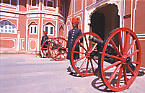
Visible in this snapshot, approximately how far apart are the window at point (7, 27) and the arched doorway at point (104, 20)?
7.95 metres

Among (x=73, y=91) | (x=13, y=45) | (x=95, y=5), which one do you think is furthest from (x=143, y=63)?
(x=13, y=45)

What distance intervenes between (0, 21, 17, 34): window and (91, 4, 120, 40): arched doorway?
7.95 meters

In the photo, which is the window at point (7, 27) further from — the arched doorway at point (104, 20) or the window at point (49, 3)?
the arched doorway at point (104, 20)

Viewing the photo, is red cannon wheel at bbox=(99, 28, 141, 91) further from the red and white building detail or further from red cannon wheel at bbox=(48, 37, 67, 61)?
the red and white building detail

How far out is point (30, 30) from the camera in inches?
420

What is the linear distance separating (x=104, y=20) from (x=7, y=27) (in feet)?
31.0

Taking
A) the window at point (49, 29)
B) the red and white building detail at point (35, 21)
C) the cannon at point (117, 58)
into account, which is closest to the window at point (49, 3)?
the red and white building detail at point (35, 21)

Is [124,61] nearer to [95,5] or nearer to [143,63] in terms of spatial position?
[143,63]

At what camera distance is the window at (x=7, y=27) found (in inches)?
391

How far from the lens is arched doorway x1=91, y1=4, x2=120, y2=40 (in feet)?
28.8

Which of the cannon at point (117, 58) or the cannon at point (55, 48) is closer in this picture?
the cannon at point (117, 58)

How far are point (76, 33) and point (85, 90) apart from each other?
5.48ft

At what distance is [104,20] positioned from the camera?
30.8 feet

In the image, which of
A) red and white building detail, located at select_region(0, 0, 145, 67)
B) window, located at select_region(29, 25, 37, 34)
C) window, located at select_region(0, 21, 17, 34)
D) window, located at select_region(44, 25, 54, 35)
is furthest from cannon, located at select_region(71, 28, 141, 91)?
window, located at select_region(0, 21, 17, 34)
